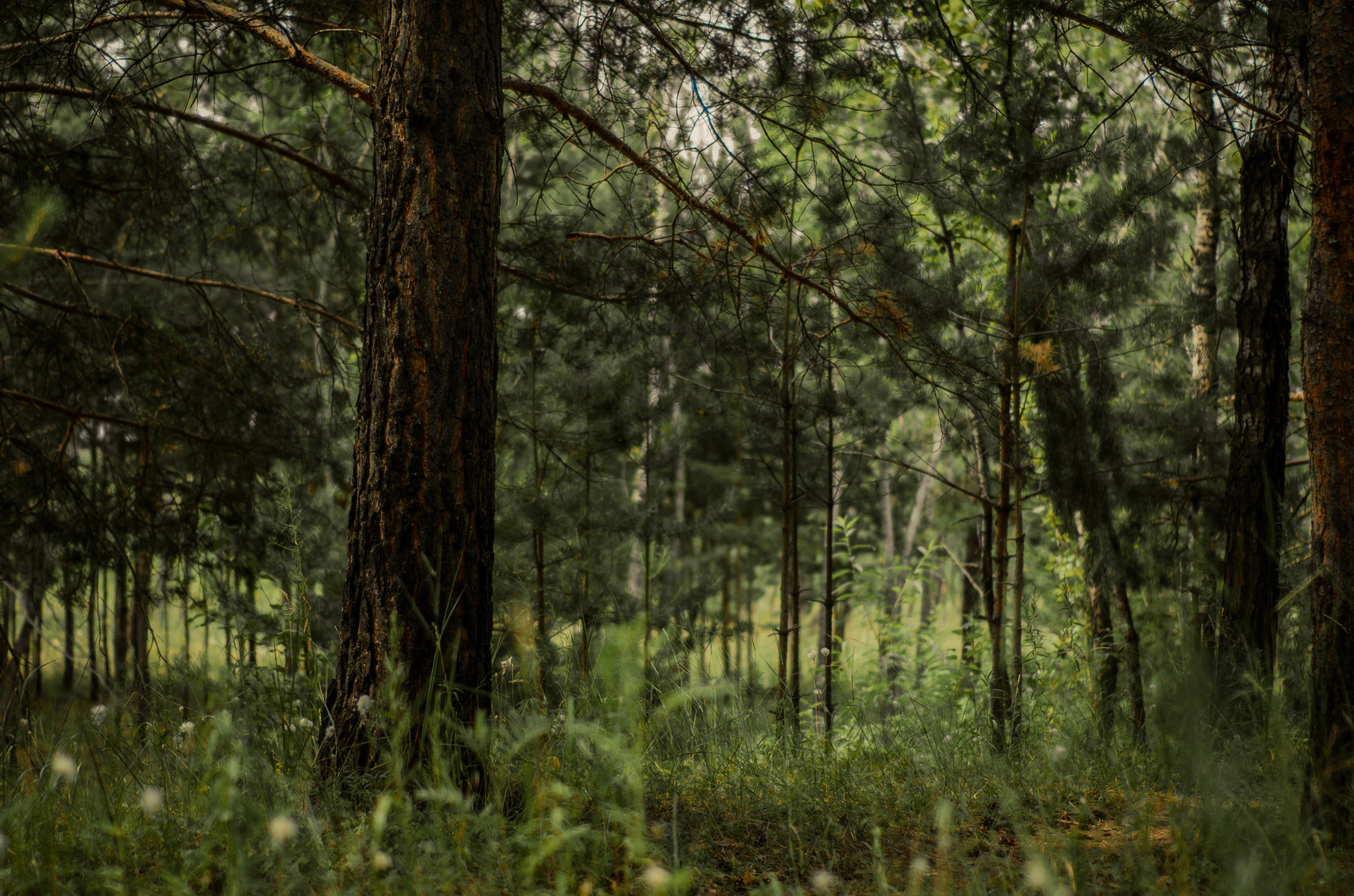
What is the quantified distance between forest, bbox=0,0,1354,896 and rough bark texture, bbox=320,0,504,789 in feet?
0.04

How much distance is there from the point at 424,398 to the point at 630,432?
464 centimetres

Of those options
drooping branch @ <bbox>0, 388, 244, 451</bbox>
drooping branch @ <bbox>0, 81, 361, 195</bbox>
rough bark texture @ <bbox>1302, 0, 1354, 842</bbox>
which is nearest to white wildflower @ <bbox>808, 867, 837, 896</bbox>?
rough bark texture @ <bbox>1302, 0, 1354, 842</bbox>

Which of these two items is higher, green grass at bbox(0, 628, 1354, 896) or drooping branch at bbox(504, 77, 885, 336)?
drooping branch at bbox(504, 77, 885, 336)

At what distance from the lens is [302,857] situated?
1720 millimetres

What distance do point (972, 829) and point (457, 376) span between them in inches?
80.9

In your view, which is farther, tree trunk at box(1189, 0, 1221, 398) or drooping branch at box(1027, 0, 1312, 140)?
tree trunk at box(1189, 0, 1221, 398)

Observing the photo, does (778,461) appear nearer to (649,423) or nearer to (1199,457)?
(649,423)

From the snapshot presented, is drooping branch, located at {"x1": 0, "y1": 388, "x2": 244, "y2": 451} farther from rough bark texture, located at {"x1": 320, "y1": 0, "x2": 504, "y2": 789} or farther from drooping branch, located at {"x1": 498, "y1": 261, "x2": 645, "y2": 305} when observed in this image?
rough bark texture, located at {"x1": 320, "y1": 0, "x2": 504, "y2": 789}

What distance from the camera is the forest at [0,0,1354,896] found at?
2.05m

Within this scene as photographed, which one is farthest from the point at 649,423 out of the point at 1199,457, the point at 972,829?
the point at 972,829

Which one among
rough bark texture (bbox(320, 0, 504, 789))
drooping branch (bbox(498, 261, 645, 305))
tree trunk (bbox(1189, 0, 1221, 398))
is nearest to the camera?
rough bark texture (bbox(320, 0, 504, 789))

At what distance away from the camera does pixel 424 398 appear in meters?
2.43

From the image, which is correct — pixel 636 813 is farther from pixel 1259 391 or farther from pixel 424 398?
pixel 1259 391

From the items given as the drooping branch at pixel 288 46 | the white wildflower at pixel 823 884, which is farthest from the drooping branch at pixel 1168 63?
the white wildflower at pixel 823 884
